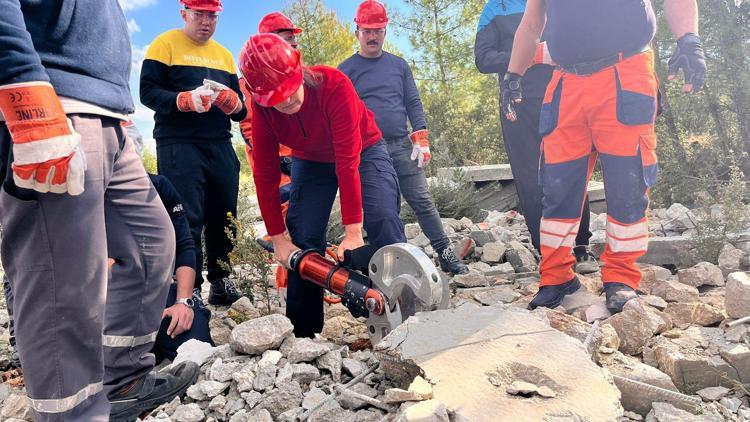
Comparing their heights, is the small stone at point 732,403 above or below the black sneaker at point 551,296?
below

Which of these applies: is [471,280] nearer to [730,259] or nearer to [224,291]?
[730,259]

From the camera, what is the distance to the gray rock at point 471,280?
137 inches

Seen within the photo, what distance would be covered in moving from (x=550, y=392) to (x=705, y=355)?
2.66 ft

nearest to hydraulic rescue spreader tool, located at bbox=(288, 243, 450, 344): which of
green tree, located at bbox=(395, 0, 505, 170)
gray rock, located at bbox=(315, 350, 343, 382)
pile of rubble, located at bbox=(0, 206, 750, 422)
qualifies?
pile of rubble, located at bbox=(0, 206, 750, 422)

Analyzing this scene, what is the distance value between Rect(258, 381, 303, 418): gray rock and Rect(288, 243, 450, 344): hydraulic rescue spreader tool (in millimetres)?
500

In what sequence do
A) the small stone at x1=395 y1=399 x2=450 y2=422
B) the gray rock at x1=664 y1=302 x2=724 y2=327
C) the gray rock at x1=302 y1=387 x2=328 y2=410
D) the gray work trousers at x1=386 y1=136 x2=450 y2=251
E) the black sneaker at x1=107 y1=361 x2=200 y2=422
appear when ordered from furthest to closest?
the gray work trousers at x1=386 y1=136 x2=450 y2=251, the gray rock at x1=664 y1=302 x2=724 y2=327, the black sneaker at x1=107 y1=361 x2=200 y2=422, the gray rock at x1=302 y1=387 x2=328 y2=410, the small stone at x1=395 y1=399 x2=450 y2=422

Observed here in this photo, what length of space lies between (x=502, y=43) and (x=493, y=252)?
1.55 metres

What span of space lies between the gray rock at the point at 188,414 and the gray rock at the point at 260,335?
0.32m

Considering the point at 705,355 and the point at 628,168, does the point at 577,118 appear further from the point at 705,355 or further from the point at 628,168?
the point at 705,355

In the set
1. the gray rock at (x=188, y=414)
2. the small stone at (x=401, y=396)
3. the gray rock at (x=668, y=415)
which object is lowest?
the gray rock at (x=188, y=414)

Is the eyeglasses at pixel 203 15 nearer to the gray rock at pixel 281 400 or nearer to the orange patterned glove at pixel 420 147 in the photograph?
the orange patterned glove at pixel 420 147

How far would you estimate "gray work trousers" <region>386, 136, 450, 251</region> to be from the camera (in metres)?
3.98

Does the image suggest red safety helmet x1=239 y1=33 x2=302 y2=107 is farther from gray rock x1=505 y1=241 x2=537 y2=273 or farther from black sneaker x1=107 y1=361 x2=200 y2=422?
gray rock x1=505 y1=241 x2=537 y2=273

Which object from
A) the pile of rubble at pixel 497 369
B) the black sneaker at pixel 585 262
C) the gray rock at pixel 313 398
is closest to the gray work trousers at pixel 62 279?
the pile of rubble at pixel 497 369
